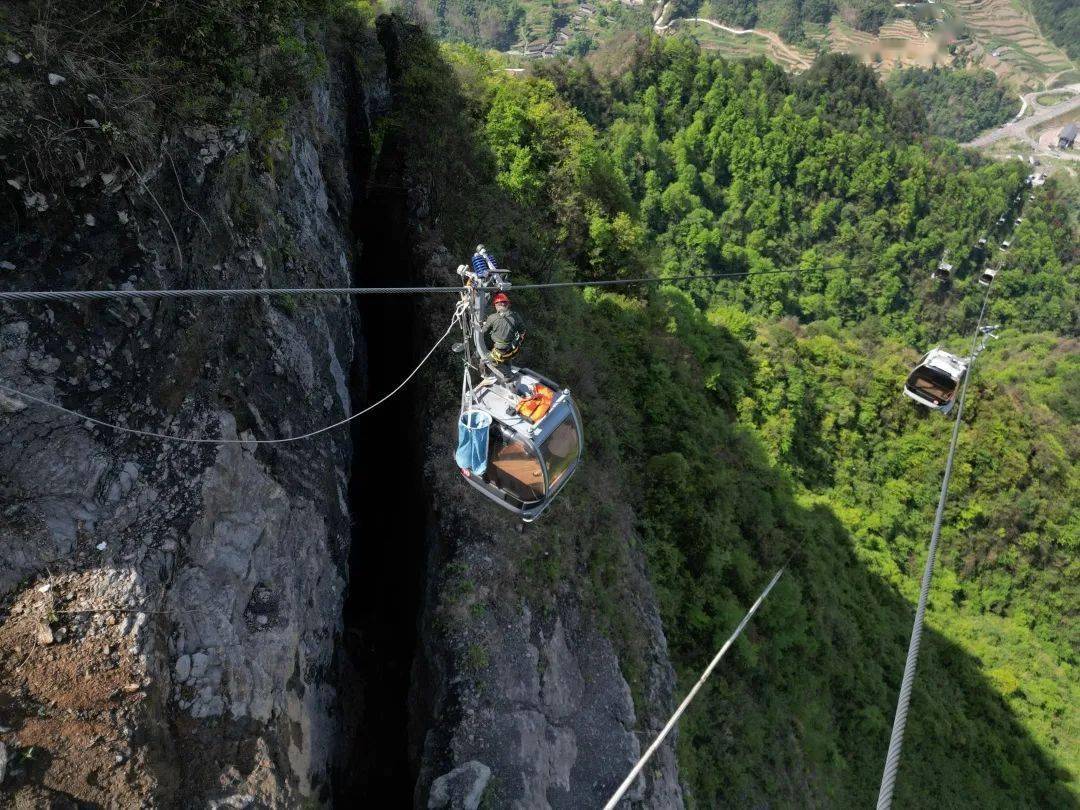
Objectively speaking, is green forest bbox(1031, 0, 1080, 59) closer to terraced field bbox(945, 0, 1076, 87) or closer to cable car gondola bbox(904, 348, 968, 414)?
terraced field bbox(945, 0, 1076, 87)

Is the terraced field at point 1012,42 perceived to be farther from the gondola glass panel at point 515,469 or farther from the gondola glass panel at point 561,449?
the gondola glass panel at point 515,469

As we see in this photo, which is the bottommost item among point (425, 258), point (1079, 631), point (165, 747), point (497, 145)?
point (1079, 631)

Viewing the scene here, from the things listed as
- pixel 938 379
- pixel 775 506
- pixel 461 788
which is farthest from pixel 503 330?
pixel 938 379

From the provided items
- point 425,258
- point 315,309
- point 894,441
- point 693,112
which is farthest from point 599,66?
point 315,309

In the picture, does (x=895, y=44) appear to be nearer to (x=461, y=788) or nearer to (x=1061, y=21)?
(x=1061, y=21)

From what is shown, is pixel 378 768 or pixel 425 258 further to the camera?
pixel 425 258

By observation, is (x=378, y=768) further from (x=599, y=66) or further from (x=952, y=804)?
(x=599, y=66)
